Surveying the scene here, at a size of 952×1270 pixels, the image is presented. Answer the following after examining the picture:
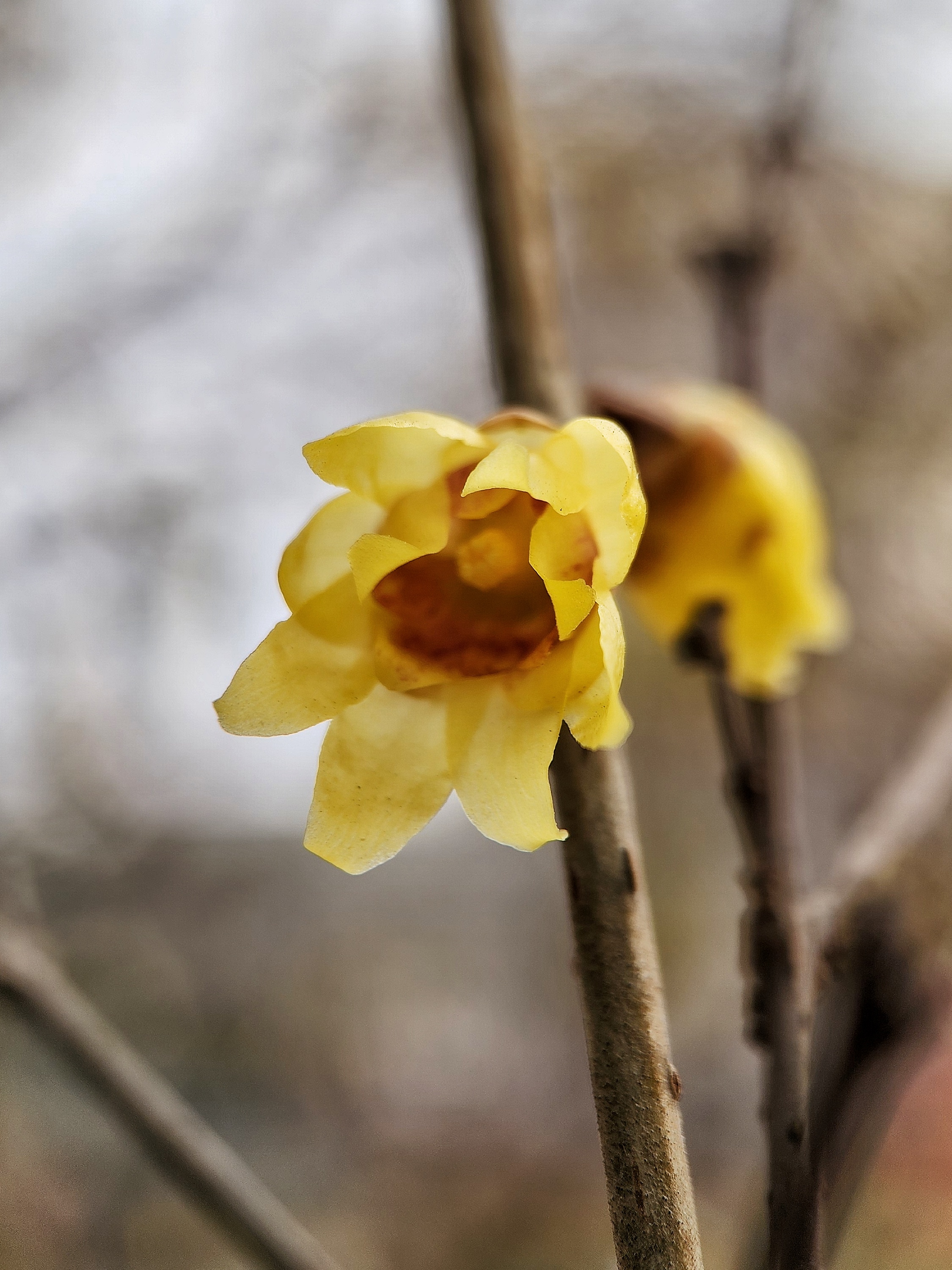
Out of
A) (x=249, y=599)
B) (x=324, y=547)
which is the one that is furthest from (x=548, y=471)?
(x=249, y=599)

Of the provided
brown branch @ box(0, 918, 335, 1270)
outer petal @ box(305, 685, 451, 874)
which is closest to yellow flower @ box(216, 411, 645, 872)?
outer petal @ box(305, 685, 451, 874)

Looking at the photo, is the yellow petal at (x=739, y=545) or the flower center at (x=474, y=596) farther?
the yellow petal at (x=739, y=545)

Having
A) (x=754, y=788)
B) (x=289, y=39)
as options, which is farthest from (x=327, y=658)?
(x=289, y=39)

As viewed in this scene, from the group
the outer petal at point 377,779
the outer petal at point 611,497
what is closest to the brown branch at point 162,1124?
the outer petal at point 377,779

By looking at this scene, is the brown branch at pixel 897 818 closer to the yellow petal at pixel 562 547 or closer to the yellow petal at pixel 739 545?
the yellow petal at pixel 739 545

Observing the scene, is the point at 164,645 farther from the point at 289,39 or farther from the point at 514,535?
the point at 514,535

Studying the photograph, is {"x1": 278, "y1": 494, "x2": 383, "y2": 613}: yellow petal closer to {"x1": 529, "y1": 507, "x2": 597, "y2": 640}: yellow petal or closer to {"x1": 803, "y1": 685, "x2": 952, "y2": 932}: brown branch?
{"x1": 529, "y1": 507, "x2": 597, "y2": 640}: yellow petal
